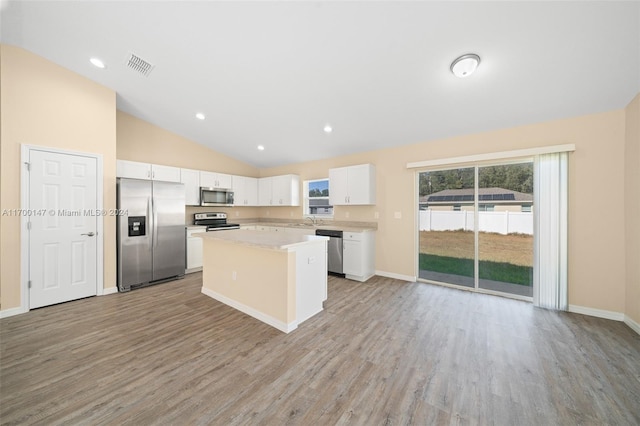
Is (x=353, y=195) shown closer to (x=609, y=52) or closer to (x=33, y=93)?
(x=609, y=52)

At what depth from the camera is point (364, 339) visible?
234cm

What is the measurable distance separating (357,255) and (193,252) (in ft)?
11.0

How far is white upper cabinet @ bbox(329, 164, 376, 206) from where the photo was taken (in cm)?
441

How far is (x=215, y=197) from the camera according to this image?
210 inches

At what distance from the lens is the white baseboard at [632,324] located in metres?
2.47

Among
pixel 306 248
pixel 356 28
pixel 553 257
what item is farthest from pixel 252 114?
pixel 553 257

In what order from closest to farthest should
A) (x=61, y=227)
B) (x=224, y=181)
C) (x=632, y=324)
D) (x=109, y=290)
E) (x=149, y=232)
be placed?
(x=632, y=324) < (x=61, y=227) < (x=109, y=290) < (x=149, y=232) < (x=224, y=181)

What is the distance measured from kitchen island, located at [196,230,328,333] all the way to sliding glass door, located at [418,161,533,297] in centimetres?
237

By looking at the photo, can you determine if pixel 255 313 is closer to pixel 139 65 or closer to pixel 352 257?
Answer: pixel 352 257

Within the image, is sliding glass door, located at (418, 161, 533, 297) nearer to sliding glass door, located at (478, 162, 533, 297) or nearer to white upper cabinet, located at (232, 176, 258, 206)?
sliding glass door, located at (478, 162, 533, 297)

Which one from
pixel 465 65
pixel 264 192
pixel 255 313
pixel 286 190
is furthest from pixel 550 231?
pixel 264 192

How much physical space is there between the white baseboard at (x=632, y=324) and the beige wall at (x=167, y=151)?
22.9 feet

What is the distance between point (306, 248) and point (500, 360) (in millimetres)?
2113

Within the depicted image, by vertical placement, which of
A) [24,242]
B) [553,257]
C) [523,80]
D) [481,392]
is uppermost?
[523,80]
